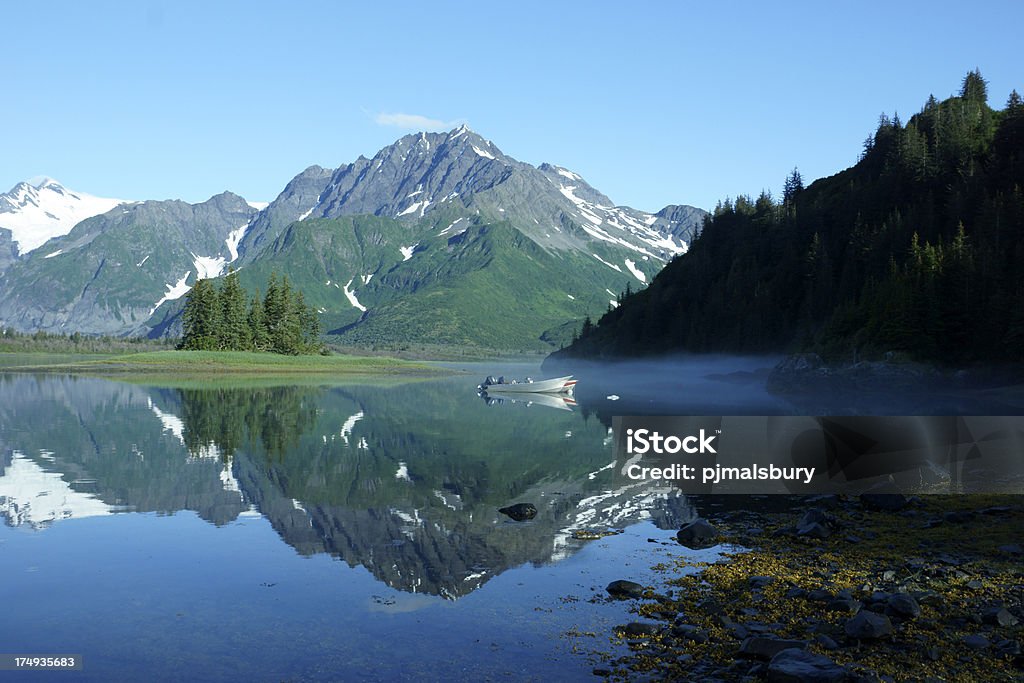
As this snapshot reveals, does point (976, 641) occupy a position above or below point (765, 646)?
below

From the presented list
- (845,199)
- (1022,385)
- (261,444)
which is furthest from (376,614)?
(845,199)

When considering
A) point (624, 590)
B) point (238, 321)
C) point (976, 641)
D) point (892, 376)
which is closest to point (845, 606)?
point (976, 641)

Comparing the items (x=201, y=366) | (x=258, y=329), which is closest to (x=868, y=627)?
(x=201, y=366)

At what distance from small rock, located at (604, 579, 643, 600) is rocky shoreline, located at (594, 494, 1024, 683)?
36 mm

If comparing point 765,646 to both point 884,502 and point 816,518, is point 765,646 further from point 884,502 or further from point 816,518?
point 884,502

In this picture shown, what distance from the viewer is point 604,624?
712 inches

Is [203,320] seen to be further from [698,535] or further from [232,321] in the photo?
[698,535]

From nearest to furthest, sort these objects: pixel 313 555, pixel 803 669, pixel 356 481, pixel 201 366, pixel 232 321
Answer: pixel 803 669 → pixel 313 555 → pixel 356 481 → pixel 201 366 → pixel 232 321

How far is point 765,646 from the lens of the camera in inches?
610

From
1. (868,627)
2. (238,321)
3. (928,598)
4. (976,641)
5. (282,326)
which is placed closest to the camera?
(976,641)

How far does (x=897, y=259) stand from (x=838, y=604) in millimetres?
120617

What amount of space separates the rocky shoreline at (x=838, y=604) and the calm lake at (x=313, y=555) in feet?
4.64

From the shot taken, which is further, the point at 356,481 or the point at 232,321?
the point at 232,321

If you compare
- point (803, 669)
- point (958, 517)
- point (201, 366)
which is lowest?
point (958, 517)
